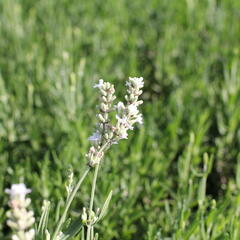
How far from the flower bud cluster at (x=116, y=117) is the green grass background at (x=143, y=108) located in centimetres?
31

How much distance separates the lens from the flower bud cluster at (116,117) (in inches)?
33.5

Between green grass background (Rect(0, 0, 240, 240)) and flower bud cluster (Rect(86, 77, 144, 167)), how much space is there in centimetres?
31

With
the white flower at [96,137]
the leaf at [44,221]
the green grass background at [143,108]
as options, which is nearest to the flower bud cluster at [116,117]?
the white flower at [96,137]

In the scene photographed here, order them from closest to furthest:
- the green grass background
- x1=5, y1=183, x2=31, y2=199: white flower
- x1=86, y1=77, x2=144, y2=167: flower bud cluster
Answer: x1=5, y1=183, x2=31, y2=199: white flower → x1=86, y1=77, x2=144, y2=167: flower bud cluster → the green grass background

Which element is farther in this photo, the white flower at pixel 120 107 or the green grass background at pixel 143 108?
the green grass background at pixel 143 108

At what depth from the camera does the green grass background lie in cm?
137

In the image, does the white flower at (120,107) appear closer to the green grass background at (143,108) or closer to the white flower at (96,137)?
the white flower at (96,137)

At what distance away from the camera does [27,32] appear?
2.19m

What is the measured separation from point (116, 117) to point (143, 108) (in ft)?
3.46

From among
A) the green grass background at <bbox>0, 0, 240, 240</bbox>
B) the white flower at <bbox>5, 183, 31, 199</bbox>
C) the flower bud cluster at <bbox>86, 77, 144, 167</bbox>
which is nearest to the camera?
the white flower at <bbox>5, 183, 31, 199</bbox>

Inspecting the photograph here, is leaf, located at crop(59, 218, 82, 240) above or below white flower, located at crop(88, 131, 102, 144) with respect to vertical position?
below

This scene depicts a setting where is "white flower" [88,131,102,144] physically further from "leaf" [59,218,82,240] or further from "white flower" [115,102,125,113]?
"leaf" [59,218,82,240]

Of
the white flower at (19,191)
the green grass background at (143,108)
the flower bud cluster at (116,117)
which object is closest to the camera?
the white flower at (19,191)

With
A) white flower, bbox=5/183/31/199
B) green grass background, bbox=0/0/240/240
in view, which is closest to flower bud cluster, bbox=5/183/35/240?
white flower, bbox=5/183/31/199
